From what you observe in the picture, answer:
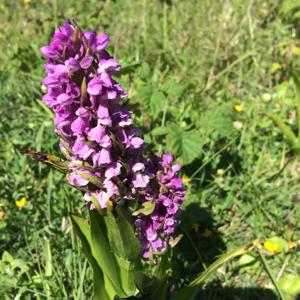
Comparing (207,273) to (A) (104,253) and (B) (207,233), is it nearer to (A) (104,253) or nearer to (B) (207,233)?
(A) (104,253)

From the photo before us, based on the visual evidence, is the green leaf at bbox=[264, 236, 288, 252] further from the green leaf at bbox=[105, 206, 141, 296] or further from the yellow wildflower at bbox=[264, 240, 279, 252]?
the green leaf at bbox=[105, 206, 141, 296]

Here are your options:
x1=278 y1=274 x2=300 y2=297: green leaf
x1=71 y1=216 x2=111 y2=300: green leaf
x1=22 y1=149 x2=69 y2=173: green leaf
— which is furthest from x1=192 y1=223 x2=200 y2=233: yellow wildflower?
x1=22 y1=149 x2=69 y2=173: green leaf

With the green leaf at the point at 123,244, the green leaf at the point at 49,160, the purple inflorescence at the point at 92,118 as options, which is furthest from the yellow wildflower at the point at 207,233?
the green leaf at the point at 49,160

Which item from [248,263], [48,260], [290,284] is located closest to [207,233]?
[248,263]

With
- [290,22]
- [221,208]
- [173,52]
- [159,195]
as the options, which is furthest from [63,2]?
[159,195]

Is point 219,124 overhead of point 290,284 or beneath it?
overhead

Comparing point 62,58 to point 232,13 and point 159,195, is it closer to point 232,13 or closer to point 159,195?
point 159,195

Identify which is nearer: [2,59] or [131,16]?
[2,59]

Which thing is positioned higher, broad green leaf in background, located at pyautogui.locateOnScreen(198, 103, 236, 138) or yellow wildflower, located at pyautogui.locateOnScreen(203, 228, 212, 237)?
broad green leaf in background, located at pyautogui.locateOnScreen(198, 103, 236, 138)
